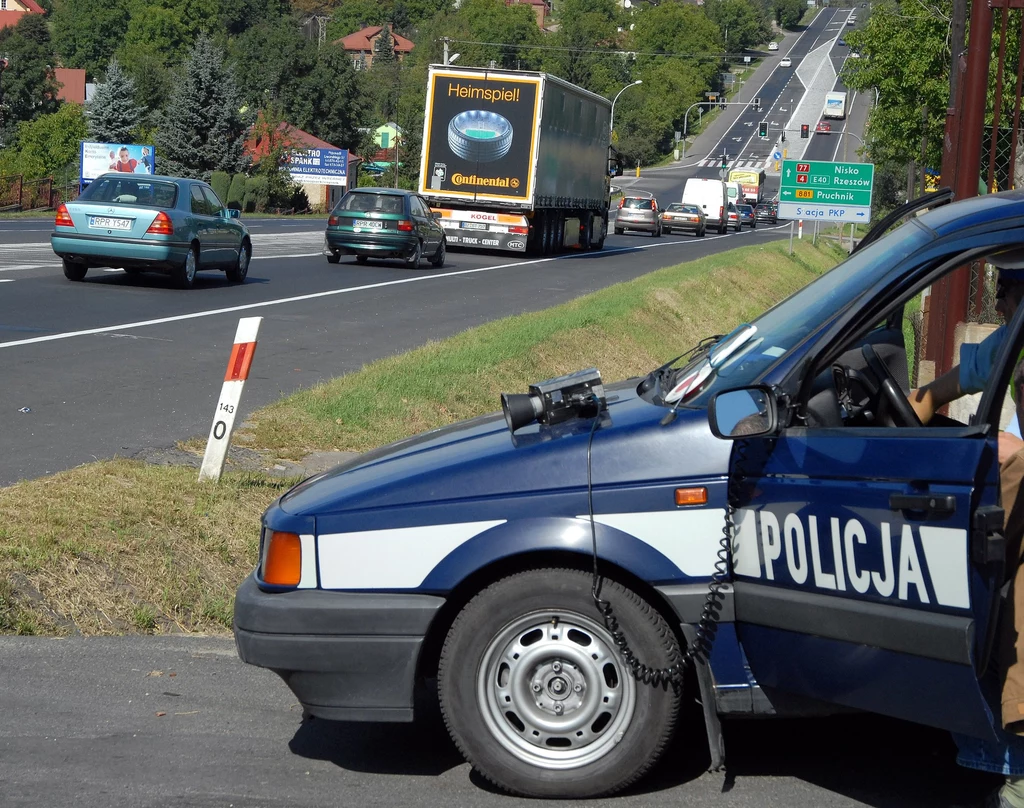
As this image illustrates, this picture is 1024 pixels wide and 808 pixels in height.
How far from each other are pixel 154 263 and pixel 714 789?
54.8 ft

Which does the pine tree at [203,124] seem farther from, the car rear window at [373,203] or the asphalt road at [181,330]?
the car rear window at [373,203]

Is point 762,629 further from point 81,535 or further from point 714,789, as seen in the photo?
point 81,535

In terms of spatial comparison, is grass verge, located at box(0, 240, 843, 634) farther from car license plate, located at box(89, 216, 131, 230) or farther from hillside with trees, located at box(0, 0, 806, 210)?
hillside with trees, located at box(0, 0, 806, 210)

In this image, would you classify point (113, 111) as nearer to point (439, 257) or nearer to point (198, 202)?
point (439, 257)

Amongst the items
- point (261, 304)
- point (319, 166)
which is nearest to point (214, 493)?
point (261, 304)

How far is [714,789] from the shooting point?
13.5 feet

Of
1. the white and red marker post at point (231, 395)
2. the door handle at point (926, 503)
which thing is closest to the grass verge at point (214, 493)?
the white and red marker post at point (231, 395)

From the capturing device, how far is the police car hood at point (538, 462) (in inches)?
151

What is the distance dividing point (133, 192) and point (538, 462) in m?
17.2

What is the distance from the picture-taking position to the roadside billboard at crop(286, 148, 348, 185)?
7794cm

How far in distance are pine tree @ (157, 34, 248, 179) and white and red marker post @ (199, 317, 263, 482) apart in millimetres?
67705

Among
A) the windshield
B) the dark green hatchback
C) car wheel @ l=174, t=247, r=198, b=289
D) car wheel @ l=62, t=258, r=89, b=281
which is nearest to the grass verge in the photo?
the windshield

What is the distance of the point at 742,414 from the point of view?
11.9ft

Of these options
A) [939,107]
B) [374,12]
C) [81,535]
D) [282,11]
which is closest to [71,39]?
[282,11]
